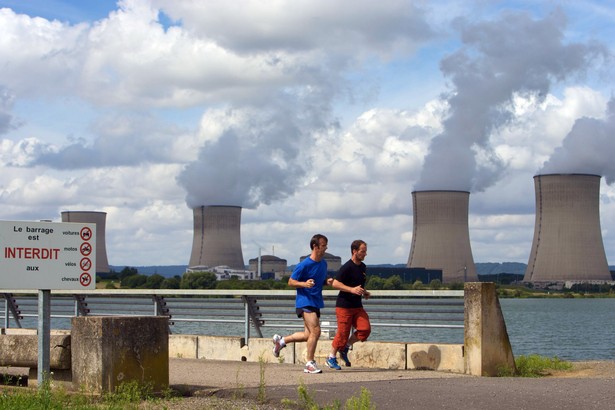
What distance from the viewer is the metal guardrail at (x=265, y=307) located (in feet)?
36.2

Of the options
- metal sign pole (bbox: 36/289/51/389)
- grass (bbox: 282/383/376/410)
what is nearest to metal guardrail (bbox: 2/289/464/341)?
metal sign pole (bbox: 36/289/51/389)

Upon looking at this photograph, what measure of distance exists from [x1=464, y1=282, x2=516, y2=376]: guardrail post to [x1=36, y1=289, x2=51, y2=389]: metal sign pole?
13.6ft

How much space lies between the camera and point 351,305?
1038cm

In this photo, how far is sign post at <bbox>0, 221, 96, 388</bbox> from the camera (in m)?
7.71

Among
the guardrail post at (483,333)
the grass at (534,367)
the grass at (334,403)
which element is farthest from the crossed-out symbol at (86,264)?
the grass at (534,367)

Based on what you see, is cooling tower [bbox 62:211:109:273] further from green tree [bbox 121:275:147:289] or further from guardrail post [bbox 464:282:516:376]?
guardrail post [bbox 464:282:516:376]

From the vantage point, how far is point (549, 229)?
7562 centimetres

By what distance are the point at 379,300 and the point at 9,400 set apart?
541 centimetres

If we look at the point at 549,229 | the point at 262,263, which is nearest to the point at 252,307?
the point at 549,229

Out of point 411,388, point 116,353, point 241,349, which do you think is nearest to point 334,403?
point 411,388

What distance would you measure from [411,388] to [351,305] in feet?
6.76

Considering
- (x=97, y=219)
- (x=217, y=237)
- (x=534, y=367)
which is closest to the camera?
(x=534, y=367)

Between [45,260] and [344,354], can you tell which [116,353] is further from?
[344,354]

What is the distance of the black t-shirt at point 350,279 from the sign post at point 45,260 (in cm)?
→ 308
